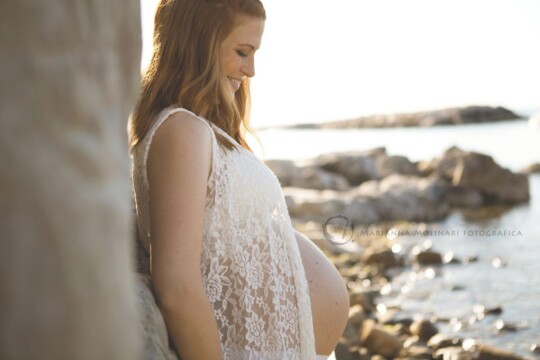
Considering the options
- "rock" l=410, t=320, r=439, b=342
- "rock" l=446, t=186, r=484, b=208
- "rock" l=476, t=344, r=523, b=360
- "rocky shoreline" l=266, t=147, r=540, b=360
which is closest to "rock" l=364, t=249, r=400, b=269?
"rocky shoreline" l=266, t=147, r=540, b=360

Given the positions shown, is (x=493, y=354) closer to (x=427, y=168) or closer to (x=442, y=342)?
(x=442, y=342)

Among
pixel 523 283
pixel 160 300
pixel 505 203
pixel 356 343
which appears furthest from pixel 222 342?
pixel 505 203

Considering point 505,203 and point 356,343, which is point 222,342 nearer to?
point 356,343

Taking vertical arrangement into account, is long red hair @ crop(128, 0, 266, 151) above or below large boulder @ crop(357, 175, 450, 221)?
above

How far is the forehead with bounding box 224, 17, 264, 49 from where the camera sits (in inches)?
A: 78.1

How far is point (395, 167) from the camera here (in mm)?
21078

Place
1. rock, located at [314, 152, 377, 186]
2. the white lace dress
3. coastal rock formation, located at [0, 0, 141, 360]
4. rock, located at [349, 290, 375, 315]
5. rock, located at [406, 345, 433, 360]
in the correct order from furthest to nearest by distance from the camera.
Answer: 1. rock, located at [314, 152, 377, 186]
2. rock, located at [349, 290, 375, 315]
3. rock, located at [406, 345, 433, 360]
4. the white lace dress
5. coastal rock formation, located at [0, 0, 141, 360]

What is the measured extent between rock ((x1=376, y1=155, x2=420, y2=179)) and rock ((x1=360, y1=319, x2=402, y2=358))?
1514cm

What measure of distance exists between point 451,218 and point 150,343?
46.7 feet

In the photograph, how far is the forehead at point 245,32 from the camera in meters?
1.98

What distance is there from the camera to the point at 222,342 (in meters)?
1.85

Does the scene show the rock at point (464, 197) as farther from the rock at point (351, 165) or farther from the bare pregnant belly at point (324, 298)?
the bare pregnant belly at point (324, 298)

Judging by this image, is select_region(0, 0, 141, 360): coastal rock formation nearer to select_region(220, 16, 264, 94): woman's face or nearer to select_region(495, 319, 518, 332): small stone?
select_region(220, 16, 264, 94): woman's face

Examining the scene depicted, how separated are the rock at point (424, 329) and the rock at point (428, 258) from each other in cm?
346
